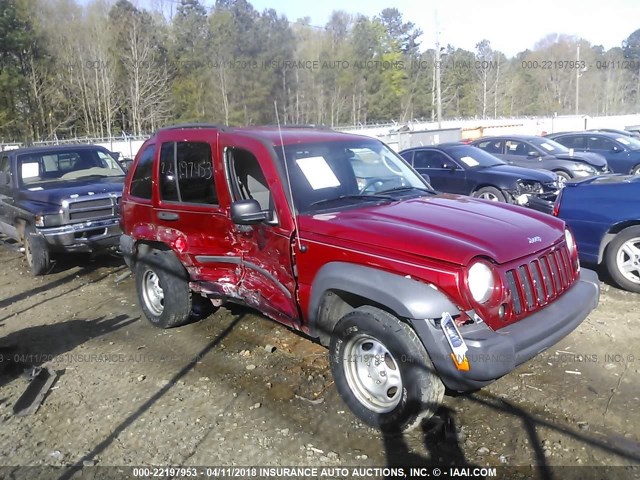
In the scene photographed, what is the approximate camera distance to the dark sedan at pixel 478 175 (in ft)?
35.0

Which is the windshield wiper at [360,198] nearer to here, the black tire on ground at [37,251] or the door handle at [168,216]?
the door handle at [168,216]

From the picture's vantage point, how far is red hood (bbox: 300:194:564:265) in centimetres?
336

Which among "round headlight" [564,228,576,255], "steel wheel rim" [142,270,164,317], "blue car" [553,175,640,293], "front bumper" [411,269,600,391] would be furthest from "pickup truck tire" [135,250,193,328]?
"blue car" [553,175,640,293]

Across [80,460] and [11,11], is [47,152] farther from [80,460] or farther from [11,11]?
[11,11]

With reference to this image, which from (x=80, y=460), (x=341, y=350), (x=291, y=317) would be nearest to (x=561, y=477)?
(x=341, y=350)

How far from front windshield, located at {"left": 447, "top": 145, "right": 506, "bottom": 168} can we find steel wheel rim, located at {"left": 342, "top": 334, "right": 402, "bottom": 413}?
28.2 feet

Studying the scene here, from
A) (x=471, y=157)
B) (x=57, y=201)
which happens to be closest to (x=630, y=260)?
(x=471, y=157)

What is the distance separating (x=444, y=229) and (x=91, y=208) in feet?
20.5

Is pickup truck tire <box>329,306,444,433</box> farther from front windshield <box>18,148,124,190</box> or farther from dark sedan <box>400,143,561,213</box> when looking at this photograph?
dark sedan <box>400,143,561,213</box>

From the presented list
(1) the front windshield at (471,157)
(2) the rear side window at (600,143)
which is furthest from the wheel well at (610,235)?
(2) the rear side window at (600,143)

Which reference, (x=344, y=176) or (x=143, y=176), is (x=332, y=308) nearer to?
(x=344, y=176)

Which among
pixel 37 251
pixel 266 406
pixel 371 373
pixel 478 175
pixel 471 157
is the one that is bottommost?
pixel 266 406

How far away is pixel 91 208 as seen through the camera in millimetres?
8109

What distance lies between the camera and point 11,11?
41062mm
